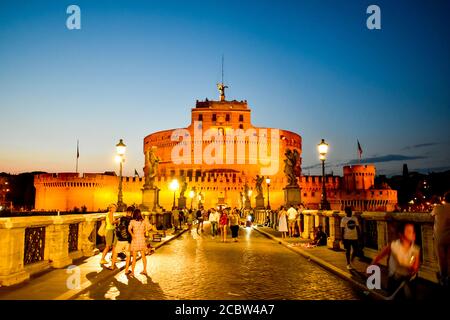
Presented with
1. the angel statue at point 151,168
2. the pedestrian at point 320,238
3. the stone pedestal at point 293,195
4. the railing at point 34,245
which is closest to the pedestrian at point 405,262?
the railing at point 34,245

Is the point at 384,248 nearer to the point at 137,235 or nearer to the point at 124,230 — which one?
the point at 137,235

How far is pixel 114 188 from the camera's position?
272ft

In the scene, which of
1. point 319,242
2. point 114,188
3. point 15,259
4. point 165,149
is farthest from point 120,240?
point 165,149

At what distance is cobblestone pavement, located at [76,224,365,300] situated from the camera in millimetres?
7238

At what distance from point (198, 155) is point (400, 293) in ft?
279

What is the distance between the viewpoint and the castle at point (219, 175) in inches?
3130

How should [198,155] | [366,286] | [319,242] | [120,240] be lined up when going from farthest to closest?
1. [198,155]
2. [319,242]
3. [120,240]
4. [366,286]

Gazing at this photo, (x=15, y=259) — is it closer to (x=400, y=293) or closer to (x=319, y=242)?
(x=400, y=293)

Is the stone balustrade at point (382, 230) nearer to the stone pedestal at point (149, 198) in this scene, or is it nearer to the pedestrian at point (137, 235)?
the pedestrian at point (137, 235)

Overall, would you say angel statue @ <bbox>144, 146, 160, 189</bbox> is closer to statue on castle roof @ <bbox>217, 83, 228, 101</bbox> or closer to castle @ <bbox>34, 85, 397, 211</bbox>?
castle @ <bbox>34, 85, 397, 211</bbox>

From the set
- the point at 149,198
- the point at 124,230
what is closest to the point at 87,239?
the point at 124,230

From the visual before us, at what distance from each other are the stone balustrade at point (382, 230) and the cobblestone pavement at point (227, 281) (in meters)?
1.58
